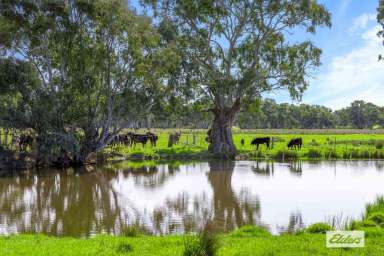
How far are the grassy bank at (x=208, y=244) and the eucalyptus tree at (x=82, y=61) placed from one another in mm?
18326

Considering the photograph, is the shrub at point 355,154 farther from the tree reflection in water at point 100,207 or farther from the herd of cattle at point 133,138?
the herd of cattle at point 133,138

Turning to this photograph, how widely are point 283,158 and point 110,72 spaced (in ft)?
46.4

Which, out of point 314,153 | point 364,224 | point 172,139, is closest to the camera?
point 364,224

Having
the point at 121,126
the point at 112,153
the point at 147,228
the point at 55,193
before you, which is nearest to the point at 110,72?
the point at 121,126

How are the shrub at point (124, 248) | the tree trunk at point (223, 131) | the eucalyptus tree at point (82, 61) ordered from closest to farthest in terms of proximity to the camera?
1. the shrub at point (124, 248)
2. the eucalyptus tree at point (82, 61)
3. the tree trunk at point (223, 131)

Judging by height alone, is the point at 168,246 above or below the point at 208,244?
below

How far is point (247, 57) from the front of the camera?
38188 mm

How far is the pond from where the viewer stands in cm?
1275

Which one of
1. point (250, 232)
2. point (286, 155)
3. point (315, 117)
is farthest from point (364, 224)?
point (315, 117)

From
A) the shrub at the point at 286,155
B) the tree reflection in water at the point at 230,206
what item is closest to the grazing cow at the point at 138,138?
the shrub at the point at 286,155

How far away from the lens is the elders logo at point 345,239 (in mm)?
8328

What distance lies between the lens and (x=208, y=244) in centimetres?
779

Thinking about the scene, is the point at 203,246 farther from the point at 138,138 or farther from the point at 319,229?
the point at 138,138

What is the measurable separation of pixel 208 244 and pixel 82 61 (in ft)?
74.9
